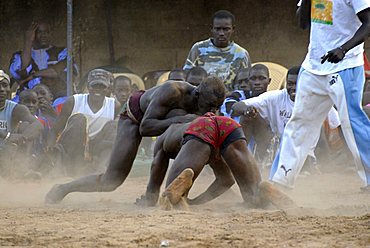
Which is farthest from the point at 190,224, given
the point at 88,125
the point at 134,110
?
the point at 88,125

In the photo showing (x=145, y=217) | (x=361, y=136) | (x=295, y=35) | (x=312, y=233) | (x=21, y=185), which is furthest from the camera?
(x=295, y=35)

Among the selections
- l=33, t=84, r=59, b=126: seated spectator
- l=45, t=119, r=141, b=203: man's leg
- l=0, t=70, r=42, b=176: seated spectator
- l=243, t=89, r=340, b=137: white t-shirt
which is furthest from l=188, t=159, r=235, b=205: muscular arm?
l=33, t=84, r=59, b=126: seated spectator

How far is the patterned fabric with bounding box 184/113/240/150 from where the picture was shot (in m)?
6.57

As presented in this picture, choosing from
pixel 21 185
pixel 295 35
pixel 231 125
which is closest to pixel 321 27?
pixel 231 125

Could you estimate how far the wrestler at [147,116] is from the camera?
7.08 m

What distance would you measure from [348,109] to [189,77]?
3.14 meters

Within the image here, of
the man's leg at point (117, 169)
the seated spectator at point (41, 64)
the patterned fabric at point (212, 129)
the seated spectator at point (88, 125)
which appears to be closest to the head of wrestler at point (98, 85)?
the seated spectator at point (88, 125)

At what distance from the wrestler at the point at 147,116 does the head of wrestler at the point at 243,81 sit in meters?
2.89

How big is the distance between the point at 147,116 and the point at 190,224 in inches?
70.7

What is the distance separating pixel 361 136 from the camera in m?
7.23

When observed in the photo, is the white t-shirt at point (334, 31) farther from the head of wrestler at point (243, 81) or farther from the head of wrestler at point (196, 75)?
the head of wrestler at point (243, 81)

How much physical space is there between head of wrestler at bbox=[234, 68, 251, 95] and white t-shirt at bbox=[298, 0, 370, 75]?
114 inches

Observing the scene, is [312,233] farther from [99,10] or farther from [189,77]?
[99,10]

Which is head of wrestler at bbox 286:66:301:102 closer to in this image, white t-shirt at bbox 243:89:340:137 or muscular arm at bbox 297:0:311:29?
white t-shirt at bbox 243:89:340:137
